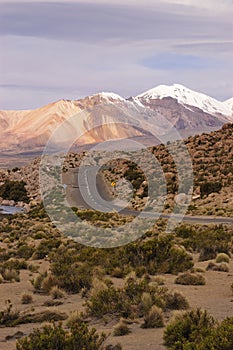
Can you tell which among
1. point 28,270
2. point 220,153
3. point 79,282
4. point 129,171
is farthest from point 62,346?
point 129,171

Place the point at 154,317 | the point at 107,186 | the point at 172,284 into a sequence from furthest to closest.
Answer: the point at 107,186 < the point at 172,284 < the point at 154,317

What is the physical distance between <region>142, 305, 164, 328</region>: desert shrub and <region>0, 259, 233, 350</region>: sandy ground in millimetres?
211

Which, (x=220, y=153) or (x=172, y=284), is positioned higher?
(x=220, y=153)

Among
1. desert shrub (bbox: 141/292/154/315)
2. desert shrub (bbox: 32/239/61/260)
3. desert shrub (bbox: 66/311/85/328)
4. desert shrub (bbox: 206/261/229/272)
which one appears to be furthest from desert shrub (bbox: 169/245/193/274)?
desert shrub (bbox: 32/239/61/260)

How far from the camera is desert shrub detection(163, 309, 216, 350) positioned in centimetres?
961

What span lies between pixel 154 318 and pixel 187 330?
2082mm

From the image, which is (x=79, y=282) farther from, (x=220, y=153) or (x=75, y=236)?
(x=220, y=153)

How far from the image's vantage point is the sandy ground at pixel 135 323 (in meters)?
11.3

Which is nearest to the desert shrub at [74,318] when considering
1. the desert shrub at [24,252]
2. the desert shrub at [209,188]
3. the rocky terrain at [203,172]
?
the desert shrub at [24,252]

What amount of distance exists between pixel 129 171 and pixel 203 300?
2582 inches

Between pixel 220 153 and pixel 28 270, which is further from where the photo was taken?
pixel 220 153

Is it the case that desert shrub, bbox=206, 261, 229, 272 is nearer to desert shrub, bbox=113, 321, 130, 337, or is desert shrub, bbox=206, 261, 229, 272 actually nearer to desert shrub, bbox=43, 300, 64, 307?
desert shrub, bbox=43, 300, 64, 307

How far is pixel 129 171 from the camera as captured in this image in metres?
80.5

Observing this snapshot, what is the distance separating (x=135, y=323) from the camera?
1270cm
